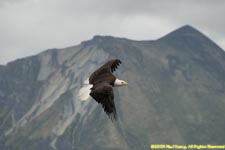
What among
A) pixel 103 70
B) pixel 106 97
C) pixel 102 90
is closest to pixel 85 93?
pixel 102 90

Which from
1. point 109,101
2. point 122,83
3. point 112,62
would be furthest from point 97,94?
point 112,62

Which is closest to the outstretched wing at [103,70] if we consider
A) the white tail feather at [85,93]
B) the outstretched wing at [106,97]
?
the white tail feather at [85,93]

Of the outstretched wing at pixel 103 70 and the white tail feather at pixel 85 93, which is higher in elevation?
the outstretched wing at pixel 103 70

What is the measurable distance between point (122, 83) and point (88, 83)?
6.77 feet

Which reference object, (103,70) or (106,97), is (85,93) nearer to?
(106,97)

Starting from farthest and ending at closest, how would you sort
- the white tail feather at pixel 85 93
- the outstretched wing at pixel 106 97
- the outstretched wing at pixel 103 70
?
Result: the outstretched wing at pixel 103 70, the white tail feather at pixel 85 93, the outstretched wing at pixel 106 97

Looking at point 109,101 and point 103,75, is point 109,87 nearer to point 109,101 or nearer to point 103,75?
point 109,101

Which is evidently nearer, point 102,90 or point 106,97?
point 102,90

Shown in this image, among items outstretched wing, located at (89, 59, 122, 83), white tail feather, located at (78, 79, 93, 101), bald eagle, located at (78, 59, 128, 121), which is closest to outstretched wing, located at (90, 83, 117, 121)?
bald eagle, located at (78, 59, 128, 121)

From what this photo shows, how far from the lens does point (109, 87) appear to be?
34781mm

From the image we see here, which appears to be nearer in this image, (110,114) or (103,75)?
(110,114)

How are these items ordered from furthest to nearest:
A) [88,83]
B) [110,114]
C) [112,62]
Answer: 1. [112,62]
2. [88,83]
3. [110,114]

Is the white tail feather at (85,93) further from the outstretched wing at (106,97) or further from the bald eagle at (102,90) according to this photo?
the outstretched wing at (106,97)

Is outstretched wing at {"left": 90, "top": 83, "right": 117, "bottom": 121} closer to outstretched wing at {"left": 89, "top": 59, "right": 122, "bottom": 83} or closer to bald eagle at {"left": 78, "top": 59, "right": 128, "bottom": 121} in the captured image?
bald eagle at {"left": 78, "top": 59, "right": 128, "bottom": 121}
